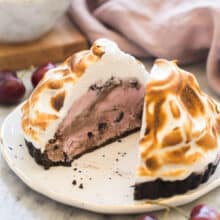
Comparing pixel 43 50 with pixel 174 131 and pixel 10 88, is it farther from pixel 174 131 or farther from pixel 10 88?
pixel 174 131

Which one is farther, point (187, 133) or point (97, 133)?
point (97, 133)

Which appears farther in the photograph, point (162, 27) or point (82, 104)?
point (162, 27)

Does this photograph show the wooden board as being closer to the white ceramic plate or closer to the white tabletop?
the white ceramic plate

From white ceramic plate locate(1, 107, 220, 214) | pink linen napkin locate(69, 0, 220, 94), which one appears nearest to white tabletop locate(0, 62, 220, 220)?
white ceramic plate locate(1, 107, 220, 214)

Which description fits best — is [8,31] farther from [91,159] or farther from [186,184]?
[186,184]

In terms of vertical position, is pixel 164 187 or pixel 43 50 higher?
pixel 164 187

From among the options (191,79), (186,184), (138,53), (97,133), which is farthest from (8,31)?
(186,184)

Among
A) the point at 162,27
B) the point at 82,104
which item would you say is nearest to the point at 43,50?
the point at 162,27

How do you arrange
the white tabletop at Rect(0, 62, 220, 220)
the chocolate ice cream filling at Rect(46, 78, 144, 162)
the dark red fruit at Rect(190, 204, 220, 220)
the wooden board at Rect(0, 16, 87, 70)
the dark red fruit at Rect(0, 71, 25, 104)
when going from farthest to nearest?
the wooden board at Rect(0, 16, 87, 70) < the dark red fruit at Rect(0, 71, 25, 104) < the chocolate ice cream filling at Rect(46, 78, 144, 162) < the white tabletop at Rect(0, 62, 220, 220) < the dark red fruit at Rect(190, 204, 220, 220)
